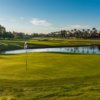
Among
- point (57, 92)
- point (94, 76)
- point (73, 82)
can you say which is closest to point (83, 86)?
point (73, 82)

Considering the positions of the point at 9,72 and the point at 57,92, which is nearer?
the point at 57,92

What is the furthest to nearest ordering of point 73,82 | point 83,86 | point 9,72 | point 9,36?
point 9,36, point 9,72, point 73,82, point 83,86

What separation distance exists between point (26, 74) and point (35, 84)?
422cm

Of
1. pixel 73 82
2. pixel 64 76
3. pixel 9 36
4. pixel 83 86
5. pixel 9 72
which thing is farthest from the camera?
pixel 9 36

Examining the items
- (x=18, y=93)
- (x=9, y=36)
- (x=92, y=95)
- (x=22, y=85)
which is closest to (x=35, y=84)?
(x=22, y=85)

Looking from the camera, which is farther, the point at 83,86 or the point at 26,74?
the point at 26,74

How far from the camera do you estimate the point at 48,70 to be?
26109 mm

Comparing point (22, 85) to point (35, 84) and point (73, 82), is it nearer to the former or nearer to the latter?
point (35, 84)

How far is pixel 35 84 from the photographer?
64.8ft

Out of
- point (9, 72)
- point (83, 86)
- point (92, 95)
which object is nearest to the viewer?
point (92, 95)

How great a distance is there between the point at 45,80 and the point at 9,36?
167039 millimetres

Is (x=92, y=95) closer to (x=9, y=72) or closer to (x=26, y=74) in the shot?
(x=26, y=74)

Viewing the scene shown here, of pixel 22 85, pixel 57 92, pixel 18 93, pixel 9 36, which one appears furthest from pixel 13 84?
pixel 9 36

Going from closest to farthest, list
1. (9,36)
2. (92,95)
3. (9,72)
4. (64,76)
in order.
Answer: (92,95), (64,76), (9,72), (9,36)
